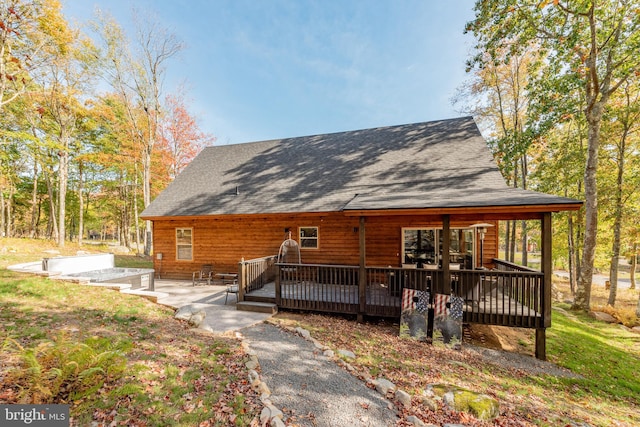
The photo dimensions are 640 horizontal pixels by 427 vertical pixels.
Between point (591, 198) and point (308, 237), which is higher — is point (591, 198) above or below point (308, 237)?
above

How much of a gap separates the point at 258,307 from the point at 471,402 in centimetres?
521

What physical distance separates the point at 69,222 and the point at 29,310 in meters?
31.8

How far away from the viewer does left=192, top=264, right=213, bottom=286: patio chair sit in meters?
10.6

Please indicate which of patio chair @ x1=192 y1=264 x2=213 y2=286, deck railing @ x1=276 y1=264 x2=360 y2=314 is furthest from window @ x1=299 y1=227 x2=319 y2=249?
patio chair @ x1=192 y1=264 x2=213 y2=286

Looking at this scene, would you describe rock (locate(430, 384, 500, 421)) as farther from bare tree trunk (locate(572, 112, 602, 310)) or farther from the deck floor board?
bare tree trunk (locate(572, 112, 602, 310))

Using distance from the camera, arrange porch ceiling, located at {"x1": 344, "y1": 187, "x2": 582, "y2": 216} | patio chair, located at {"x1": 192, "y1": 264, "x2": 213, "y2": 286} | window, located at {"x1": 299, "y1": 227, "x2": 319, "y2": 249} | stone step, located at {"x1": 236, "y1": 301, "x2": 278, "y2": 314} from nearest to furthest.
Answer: porch ceiling, located at {"x1": 344, "y1": 187, "x2": 582, "y2": 216}, stone step, located at {"x1": 236, "y1": 301, "x2": 278, "y2": 314}, window, located at {"x1": 299, "y1": 227, "x2": 319, "y2": 249}, patio chair, located at {"x1": 192, "y1": 264, "x2": 213, "y2": 286}

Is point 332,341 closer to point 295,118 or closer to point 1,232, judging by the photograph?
point 295,118

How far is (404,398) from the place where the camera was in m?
3.46

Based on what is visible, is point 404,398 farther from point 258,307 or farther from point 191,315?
point 191,315

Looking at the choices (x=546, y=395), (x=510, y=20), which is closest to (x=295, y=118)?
(x=510, y=20)

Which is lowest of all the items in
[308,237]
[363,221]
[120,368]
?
[120,368]

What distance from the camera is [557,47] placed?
32.3 feet

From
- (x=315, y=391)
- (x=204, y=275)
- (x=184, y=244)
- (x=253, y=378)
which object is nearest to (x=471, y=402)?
(x=315, y=391)

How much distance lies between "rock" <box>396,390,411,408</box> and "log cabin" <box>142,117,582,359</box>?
303 centimetres
